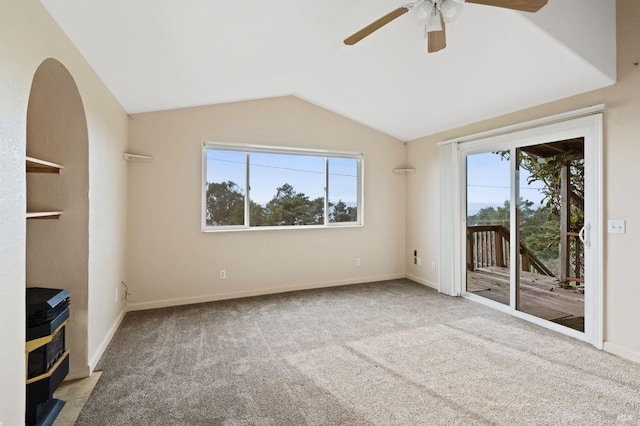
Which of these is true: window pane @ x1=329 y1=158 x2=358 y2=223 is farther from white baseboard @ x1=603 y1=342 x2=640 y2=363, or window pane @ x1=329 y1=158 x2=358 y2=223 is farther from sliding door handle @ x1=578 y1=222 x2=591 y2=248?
white baseboard @ x1=603 y1=342 x2=640 y2=363

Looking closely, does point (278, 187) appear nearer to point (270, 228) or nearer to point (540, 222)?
point (270, 228)

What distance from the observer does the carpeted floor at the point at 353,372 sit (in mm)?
1915

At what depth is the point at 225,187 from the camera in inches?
167

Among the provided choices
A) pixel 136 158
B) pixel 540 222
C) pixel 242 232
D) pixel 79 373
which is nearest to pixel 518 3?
pixel 540 222

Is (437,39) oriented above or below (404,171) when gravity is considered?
above

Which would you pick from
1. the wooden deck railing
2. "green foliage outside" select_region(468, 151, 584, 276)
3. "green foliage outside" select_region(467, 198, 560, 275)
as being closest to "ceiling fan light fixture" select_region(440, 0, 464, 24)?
"green foliage outside" select_region(468, 151, 584, 276)

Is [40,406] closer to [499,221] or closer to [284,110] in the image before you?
[284,110]

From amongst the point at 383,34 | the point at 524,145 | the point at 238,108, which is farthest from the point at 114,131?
the point at 524,145

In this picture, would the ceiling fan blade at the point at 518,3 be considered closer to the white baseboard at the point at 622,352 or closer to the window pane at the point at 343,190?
the white baseboard at the point at 622,352

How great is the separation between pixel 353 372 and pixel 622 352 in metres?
2.29

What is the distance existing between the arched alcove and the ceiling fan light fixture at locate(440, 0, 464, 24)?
2460 mm

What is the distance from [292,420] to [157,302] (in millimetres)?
2698

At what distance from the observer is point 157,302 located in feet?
12.6

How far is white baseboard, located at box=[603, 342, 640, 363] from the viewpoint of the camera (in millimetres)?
2543
